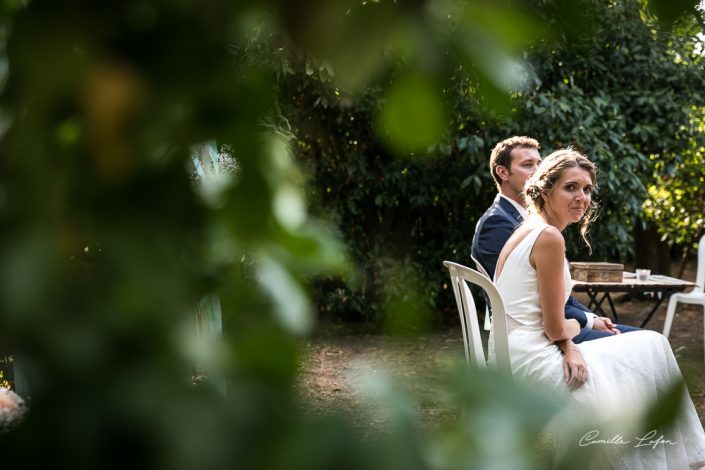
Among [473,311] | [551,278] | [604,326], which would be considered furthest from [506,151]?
[551,278]

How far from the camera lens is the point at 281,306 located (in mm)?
393

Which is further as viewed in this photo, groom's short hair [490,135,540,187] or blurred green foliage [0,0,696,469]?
groom's short hair [490,135,540,187]

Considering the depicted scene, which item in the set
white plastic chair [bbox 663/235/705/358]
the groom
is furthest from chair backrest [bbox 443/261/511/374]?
white plastic chair [bbox 663/235/705/358]

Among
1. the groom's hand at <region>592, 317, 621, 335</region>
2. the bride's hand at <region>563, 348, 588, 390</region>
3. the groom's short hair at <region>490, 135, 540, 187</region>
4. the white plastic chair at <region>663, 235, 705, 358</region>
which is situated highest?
the groom's short hair at <region>490, 135, 540, 187</region>

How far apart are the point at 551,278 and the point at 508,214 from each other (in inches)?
53.0

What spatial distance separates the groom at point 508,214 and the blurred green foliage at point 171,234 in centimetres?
356

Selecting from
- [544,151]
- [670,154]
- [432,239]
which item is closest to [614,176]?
[544,151]

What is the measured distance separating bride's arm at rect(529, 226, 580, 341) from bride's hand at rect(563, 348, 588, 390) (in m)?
0.08

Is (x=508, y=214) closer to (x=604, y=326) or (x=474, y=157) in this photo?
(x=604, y=326)

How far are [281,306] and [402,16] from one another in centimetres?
16

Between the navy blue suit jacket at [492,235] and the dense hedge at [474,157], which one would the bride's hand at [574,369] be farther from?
the dense hedge at [474,157]

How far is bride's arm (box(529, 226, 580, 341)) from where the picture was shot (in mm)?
3141

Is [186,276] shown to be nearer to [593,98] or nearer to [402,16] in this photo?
[402,16]

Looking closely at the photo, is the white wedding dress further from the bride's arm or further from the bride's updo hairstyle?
the bride's updo hairstyle
